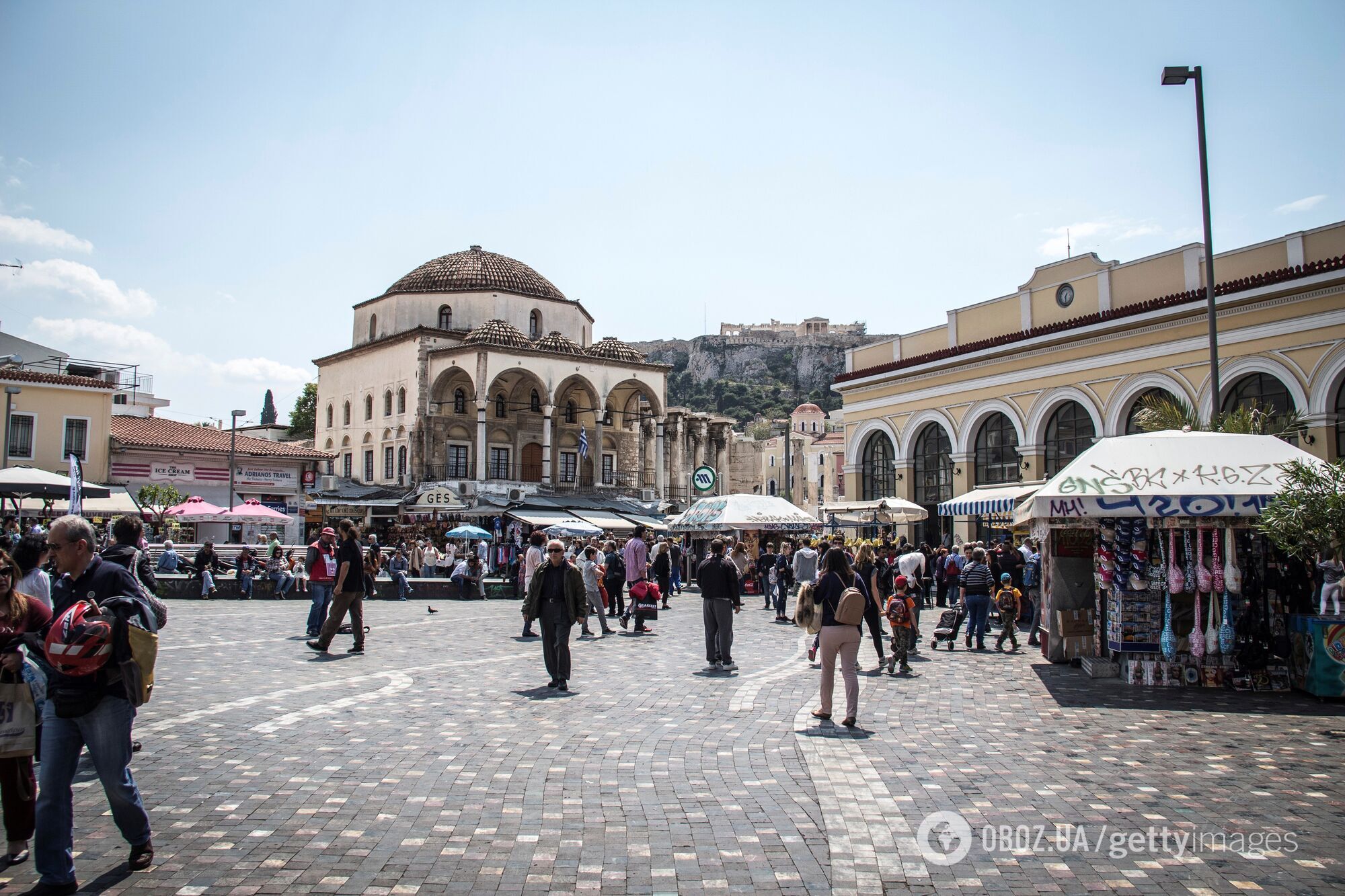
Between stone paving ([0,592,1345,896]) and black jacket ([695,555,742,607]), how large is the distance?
0.90 meters

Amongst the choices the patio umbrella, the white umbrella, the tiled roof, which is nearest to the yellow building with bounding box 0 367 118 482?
the tiled roof

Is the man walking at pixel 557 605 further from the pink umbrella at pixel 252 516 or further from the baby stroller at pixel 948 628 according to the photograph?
the pink umbrella at pixel 252 516

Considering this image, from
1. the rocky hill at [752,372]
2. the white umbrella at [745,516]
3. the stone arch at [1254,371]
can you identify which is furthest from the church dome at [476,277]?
the rocky hill at [752,372]

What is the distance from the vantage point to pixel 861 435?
34.0m

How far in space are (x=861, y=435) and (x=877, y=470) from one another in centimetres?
131

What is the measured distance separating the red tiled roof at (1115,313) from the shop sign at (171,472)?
24.4 meters

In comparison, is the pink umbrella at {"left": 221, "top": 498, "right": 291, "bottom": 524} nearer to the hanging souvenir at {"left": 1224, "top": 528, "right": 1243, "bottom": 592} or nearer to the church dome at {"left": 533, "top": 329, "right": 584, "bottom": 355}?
the church dome at {"left": 533, "top": 329, "right": 584, "bottom": 355}

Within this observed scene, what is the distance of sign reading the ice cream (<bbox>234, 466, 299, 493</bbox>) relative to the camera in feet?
129

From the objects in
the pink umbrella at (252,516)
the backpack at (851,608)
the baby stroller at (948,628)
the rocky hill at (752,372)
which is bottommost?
the baby stroller at (948,628)

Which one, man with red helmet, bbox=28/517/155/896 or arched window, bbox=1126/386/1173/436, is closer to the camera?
man with red helmet, bbox=28/517/155/896

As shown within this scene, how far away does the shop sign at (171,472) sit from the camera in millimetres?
37062

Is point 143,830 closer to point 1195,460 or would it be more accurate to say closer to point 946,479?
point 1195,460

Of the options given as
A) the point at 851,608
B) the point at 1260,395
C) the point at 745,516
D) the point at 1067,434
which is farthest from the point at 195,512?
the point at 1260,395

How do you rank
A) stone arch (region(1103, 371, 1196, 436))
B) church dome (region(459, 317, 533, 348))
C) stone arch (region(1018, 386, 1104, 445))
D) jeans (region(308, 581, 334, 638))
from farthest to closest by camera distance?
1. church dome (region(459, 317, 533, 348))
2. stone arch (region(1018, 386, 1104, 445))
3. stone arch (region(1103, 371, 1196, 436))
4. jeans (region(308, 581, 334, 638))
